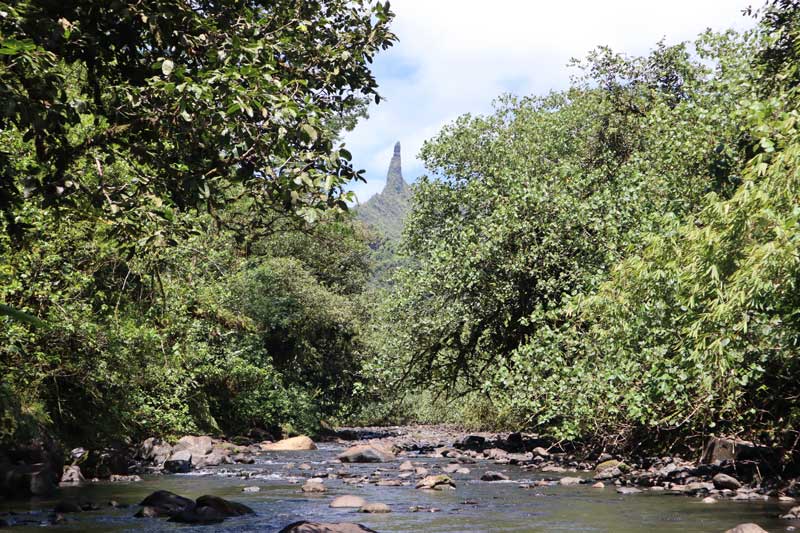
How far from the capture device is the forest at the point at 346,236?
810cm

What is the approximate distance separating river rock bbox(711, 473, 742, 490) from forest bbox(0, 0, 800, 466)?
40.7 inches

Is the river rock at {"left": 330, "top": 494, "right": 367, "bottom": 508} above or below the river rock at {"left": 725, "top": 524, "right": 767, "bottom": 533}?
below

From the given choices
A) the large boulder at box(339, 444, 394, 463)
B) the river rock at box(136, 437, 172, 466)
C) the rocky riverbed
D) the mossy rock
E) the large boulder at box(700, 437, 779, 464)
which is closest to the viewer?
the rocky riverbed

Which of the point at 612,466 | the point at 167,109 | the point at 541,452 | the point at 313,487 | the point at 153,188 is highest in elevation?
the point at 167,109

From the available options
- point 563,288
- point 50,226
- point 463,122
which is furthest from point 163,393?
point 463,122

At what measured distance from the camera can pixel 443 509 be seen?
1379 cm

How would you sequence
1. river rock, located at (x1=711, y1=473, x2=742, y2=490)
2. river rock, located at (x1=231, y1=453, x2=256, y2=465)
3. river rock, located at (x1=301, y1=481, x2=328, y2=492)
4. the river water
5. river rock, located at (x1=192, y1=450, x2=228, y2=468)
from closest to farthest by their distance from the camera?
the river water → river rock, located at (x1=711, y1=473, x2=742, y2=490) → river rock, located at (x1=301, y1=481, x2=328, y2=492) → river rock, located at (x1=192, y1=450, x2=228, y2=468) → river rock, located at (x1=231, y1=453, x2=256, y2=465)

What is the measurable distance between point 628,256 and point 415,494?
286 inches

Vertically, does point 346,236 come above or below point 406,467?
above

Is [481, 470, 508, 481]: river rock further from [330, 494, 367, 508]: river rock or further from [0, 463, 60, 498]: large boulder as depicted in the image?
[0, 463, 60, 498]: large boulder

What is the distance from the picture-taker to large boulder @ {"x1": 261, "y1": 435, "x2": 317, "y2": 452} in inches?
1141

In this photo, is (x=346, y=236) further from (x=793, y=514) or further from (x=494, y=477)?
(x=793, y=514)

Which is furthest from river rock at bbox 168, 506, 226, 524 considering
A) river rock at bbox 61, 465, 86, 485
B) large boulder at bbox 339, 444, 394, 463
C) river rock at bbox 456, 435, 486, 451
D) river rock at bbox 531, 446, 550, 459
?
river rock at bbox 456, 435, 486, 451

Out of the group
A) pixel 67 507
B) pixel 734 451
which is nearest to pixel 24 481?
pixel 67 507
